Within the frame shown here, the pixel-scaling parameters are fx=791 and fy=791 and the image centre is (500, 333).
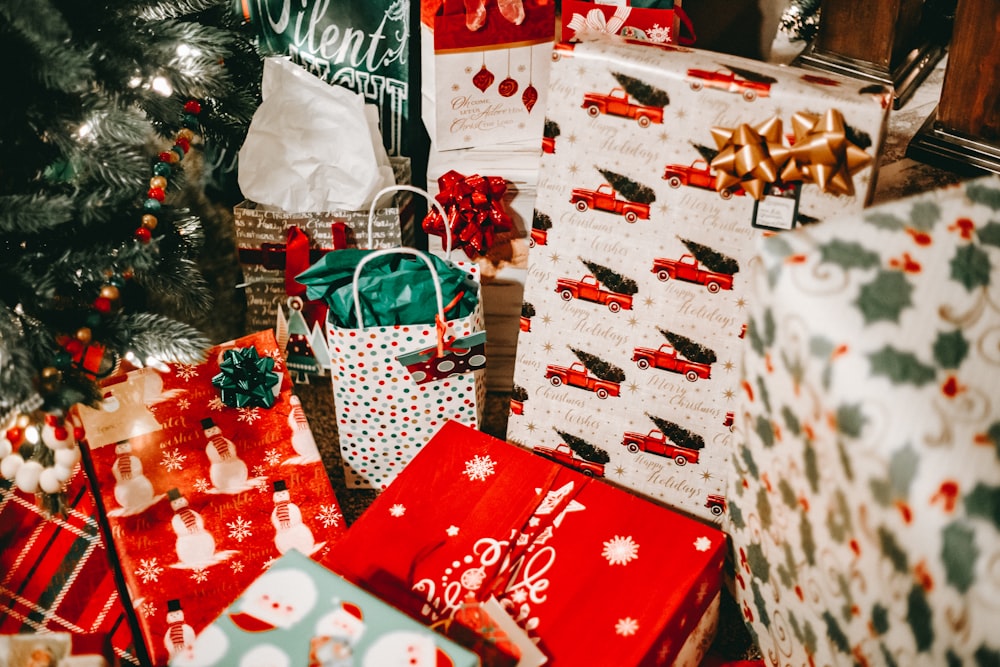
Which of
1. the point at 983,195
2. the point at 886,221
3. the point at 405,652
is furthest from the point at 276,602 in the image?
→ the point at 983,195

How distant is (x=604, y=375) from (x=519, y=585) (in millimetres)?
383

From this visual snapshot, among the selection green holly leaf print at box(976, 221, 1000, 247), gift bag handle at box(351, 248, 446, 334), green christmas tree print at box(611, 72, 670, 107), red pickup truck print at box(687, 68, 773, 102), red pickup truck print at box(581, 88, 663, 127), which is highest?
red pickup truck print at box(687, 68, 773, 102)

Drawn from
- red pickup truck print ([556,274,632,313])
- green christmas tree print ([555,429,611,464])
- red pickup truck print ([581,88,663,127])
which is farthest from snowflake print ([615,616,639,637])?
red pickup truck print ([581,88,663,127])

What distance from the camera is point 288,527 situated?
130 cm

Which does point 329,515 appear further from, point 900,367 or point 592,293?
point 900,367

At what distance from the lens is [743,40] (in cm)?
162

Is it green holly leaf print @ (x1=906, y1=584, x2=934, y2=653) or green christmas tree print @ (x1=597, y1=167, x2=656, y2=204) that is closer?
green holly leaf print @ (x1=906, y1=584, x2=934, y2=653)

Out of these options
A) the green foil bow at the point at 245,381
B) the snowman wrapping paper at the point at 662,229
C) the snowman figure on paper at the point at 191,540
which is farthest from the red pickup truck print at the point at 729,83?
the snowman figure on paper at the point at 191,540

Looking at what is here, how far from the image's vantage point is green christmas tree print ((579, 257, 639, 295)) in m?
1.24

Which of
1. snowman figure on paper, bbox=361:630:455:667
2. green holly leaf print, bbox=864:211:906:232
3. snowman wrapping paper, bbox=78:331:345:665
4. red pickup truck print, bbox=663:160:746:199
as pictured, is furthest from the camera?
snowman wrapping paper, bbox=78:331:345:665

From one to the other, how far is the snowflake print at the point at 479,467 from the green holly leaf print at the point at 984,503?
0.73 m

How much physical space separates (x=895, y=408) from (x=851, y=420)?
4 cm

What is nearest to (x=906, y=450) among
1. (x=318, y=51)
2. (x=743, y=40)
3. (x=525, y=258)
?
(x=525, y=258)

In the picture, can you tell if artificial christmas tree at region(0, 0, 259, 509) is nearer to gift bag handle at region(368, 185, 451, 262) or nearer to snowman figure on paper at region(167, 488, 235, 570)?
snowman figure on paper at region(167, 488, 235, 570)
